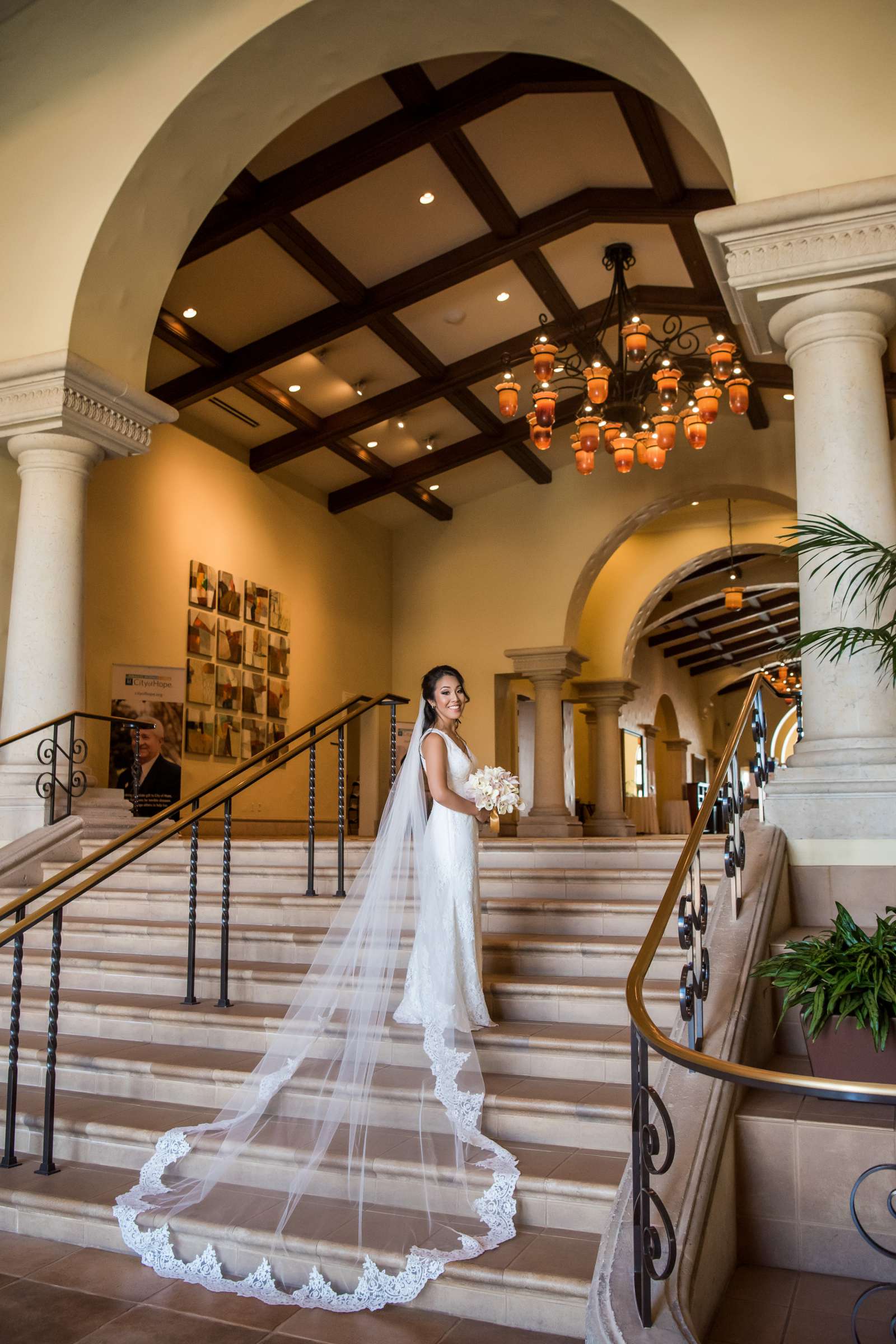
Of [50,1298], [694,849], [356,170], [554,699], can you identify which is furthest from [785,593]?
[50,1298]

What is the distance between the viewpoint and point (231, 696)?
483 inches

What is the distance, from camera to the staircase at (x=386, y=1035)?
3438 mm

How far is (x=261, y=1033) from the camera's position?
4785 millimetres

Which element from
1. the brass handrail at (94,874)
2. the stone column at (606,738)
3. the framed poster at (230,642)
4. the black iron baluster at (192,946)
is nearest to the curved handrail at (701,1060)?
the brass handrail at (94,874)

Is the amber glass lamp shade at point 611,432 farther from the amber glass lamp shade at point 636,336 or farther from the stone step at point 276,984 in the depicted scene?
the stone step at point 276,984

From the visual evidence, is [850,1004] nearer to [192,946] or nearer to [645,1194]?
[645,1194]

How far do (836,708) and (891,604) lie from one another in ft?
1.98

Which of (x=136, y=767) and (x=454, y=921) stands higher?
(x=136, y=767)

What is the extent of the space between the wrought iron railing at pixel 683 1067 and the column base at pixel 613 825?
11048mm

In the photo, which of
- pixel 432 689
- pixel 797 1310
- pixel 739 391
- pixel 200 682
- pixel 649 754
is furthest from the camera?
pixel 649 754

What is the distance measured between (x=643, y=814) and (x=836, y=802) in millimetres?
17429

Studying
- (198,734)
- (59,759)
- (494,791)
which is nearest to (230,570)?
(198,734)

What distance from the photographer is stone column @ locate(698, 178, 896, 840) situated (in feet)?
17.5

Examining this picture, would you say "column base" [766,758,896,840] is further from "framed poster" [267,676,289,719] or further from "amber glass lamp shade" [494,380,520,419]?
"framed poster" [267,676,289,719]
